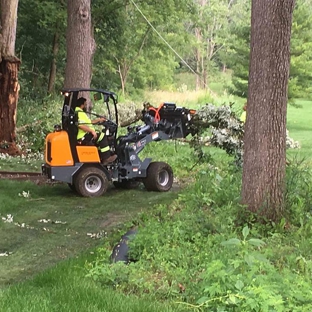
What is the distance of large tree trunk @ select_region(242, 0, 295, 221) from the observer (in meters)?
5.99

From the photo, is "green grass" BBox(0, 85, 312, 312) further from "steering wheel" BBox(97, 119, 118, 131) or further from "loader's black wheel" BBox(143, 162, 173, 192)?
"steering wheel" BBox(97, 119, 118, 131)

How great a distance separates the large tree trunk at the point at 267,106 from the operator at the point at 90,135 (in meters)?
3.36

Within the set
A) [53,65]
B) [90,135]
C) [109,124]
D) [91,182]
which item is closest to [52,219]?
[91,182]

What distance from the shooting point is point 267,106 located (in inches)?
238

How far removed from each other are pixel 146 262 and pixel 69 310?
1.26 metres

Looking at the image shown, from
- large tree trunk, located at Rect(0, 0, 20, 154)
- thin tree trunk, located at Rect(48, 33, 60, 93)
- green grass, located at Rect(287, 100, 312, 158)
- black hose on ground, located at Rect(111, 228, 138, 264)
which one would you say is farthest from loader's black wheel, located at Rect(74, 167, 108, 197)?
thin tree trunk, located at Rect(48, 33, 60, 93)

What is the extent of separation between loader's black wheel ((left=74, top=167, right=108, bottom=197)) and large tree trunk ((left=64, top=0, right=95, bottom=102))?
5.50m

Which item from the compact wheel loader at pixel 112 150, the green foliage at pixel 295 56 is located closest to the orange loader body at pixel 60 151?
the compact wheel loader at pixel 112 150

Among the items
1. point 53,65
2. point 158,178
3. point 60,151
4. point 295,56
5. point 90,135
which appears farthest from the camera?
point 295,56

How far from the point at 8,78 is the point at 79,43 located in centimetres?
215

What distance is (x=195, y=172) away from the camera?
11203mm

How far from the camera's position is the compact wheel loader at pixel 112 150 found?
28.6 feet

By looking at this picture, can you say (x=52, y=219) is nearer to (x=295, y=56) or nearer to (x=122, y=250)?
(x=122, y=250)

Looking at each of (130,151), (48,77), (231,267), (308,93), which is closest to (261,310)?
(231,267)
